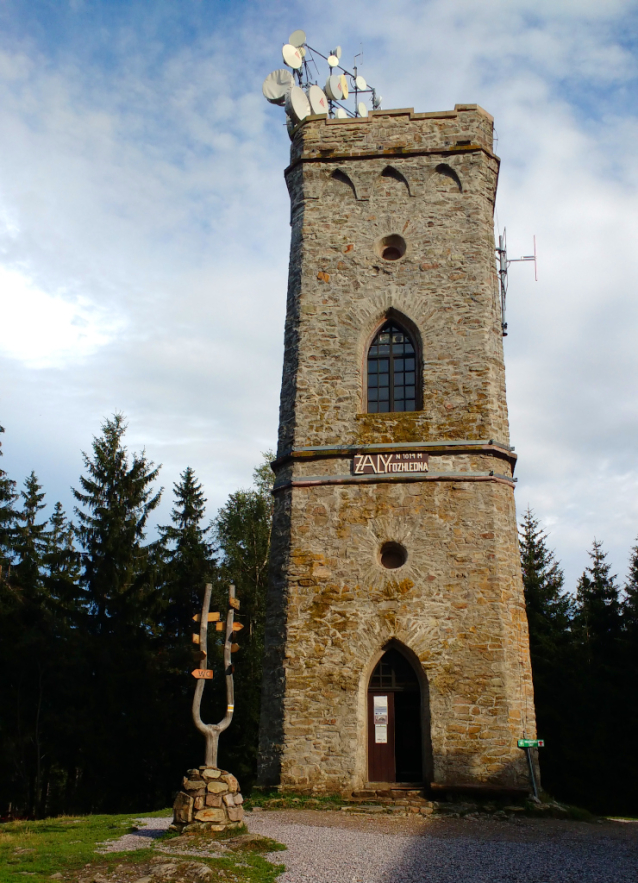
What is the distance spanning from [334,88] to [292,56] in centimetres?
134

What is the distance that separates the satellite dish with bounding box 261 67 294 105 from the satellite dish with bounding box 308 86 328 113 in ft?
3.00

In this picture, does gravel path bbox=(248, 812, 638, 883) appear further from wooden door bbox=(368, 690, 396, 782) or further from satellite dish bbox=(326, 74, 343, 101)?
satellite dish bbox=(326, 74, 343, 101)

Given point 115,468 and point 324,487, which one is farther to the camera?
point 115,468

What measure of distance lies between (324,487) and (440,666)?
3604 millimetres

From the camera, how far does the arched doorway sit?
41.1 ft

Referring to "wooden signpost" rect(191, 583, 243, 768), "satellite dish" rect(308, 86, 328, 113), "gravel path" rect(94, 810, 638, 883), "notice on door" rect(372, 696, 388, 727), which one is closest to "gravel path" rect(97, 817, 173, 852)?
"gravel path" rect(94, 810, 638, 883)

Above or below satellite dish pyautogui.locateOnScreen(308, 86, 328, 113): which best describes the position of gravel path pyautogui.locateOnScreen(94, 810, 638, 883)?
below

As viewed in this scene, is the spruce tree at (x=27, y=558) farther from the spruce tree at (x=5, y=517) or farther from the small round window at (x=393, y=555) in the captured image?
the small round window at (x=393, y=555)

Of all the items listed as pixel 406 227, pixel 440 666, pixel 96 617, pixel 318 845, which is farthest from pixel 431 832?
pixel 96 617

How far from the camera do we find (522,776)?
1173 centimetres

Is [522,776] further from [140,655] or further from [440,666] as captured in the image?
[140,655]

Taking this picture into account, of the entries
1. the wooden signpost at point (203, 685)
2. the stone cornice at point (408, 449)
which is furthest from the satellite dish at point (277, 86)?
the wooden signpost at point (203, 685)

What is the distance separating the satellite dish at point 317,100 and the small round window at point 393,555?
1018cm

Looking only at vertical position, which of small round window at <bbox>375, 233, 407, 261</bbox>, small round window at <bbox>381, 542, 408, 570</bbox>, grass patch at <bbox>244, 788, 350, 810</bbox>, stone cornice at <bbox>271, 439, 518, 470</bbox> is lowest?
grass patch at <bbox>244, 788, 350, 810</bbox>
